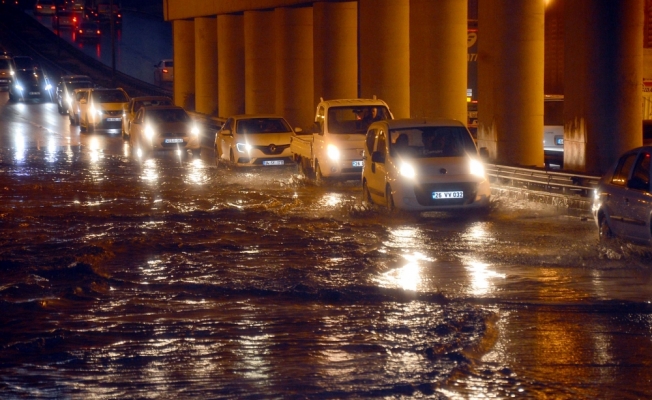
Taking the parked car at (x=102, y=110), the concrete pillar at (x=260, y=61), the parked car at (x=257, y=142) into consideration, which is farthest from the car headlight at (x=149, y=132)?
the concrete pillar at (x=260, y=61)

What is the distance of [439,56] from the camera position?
27.2 m

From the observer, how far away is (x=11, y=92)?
65.1 m

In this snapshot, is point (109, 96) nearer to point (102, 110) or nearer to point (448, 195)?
point (102, 110)

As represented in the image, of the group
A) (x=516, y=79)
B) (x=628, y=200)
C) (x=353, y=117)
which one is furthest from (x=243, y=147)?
(x=628, y=200)

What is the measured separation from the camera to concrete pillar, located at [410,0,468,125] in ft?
88.8

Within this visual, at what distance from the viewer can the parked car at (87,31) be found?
286 feet

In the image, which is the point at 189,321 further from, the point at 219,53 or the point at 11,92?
the point at 11,92

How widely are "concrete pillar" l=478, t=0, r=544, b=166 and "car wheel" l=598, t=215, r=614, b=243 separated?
34.0 ft

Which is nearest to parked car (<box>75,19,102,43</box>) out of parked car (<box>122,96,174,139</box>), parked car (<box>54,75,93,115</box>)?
parked car (<box>54,75,93,115</box>)

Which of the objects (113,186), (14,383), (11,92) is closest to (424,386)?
(14,383)

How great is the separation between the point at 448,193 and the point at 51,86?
5647cm

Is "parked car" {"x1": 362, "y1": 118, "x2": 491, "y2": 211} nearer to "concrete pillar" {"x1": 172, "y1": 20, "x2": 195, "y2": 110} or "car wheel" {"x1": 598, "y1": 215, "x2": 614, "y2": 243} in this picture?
"car wheel" {"x1": 598, "y1": 215, "x2": 614, "y2": 243}

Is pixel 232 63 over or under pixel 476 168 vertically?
over

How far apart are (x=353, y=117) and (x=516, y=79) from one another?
11.9ft
